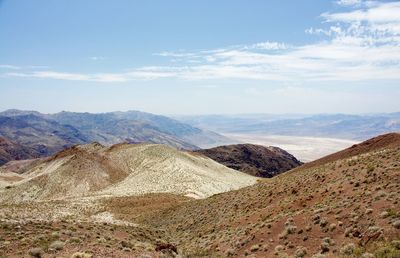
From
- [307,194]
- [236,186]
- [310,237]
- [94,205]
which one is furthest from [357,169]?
[236,186]

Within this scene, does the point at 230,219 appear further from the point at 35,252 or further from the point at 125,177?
the point at 125,177

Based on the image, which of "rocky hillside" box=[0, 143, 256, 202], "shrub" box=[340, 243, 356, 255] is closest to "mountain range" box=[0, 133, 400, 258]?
"shrub" box=[340, 243, 356, 255]

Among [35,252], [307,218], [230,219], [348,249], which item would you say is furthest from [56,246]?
[230,219]

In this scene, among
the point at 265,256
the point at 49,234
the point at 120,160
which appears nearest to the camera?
the point at 265,256

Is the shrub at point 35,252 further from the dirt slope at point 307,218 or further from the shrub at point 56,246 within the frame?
the dirt slope at point 307,218

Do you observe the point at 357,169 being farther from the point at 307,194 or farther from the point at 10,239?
the point at 10,239

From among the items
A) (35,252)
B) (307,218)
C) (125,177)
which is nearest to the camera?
(35,252)
